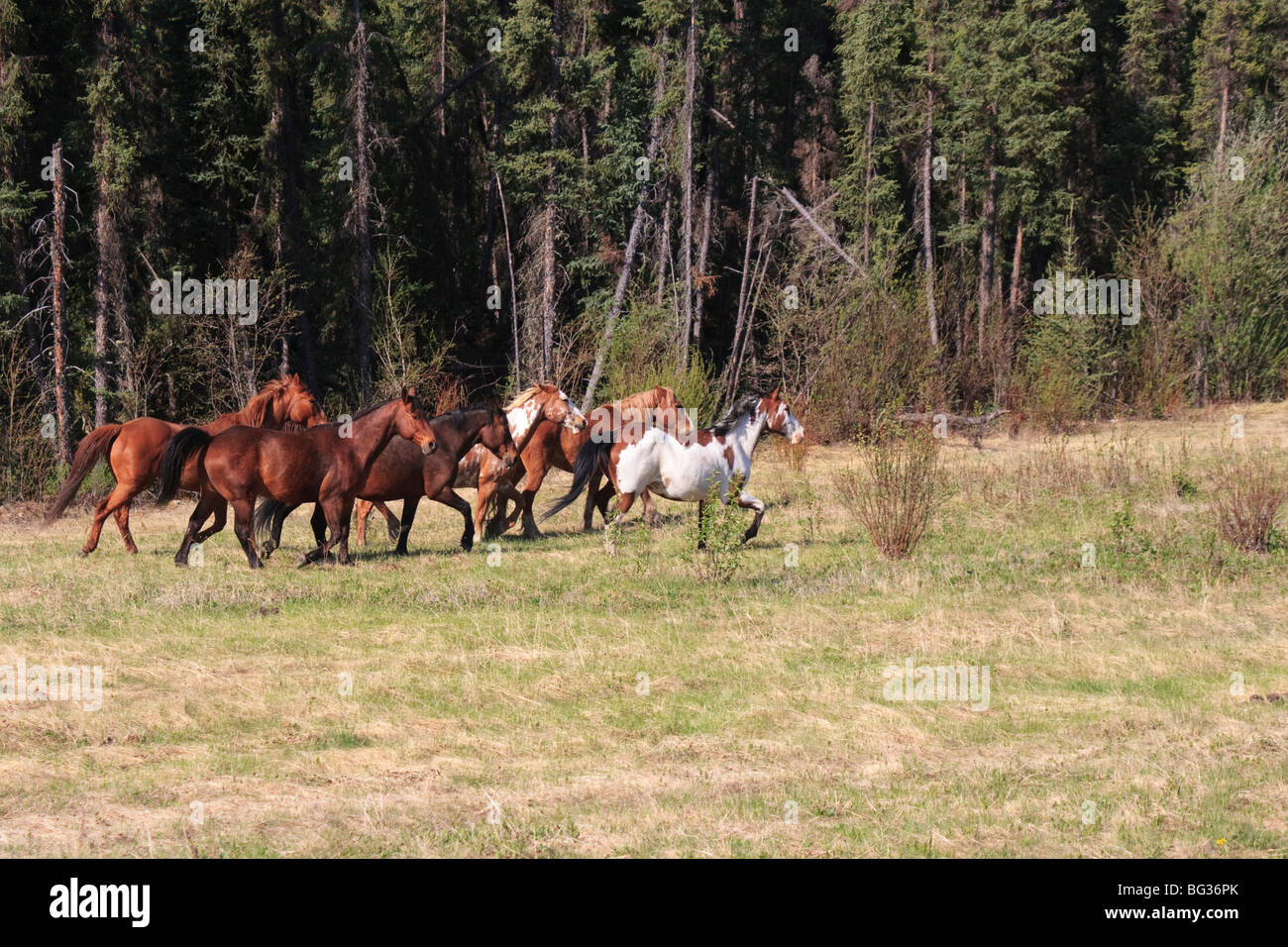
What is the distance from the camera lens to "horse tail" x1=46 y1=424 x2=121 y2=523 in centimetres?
1596

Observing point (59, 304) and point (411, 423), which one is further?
point (59, 304)

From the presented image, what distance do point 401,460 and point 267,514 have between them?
5.96ft

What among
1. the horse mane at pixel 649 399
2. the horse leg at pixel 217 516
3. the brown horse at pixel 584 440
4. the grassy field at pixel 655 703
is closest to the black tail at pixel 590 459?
the brown horse at pixel 584 440

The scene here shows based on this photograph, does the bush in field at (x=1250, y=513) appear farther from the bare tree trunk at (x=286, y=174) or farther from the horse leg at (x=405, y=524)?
the bare tree trunk at (x=286, y=174)

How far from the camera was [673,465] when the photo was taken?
1661 centimetres

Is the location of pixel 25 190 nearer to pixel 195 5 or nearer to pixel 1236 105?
pixel 195 5

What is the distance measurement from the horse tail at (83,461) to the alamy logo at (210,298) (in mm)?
12242

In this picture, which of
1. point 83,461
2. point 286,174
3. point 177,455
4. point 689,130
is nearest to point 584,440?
point 177,455

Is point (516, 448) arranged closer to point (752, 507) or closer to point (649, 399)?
point (649, 399)

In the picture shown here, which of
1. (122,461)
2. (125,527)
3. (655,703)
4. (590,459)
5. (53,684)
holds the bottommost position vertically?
(655,703)

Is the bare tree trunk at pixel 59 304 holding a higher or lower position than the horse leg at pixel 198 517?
higher

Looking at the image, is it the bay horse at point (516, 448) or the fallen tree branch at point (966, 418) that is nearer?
the bay horse at point (516, 448)

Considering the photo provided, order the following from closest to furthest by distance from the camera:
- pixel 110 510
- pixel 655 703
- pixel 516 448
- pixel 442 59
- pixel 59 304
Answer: pixel 655 703
pixel 110 510
pixel 516 448
pixel 59 304
pixel 442 59

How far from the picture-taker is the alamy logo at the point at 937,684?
10031mm
